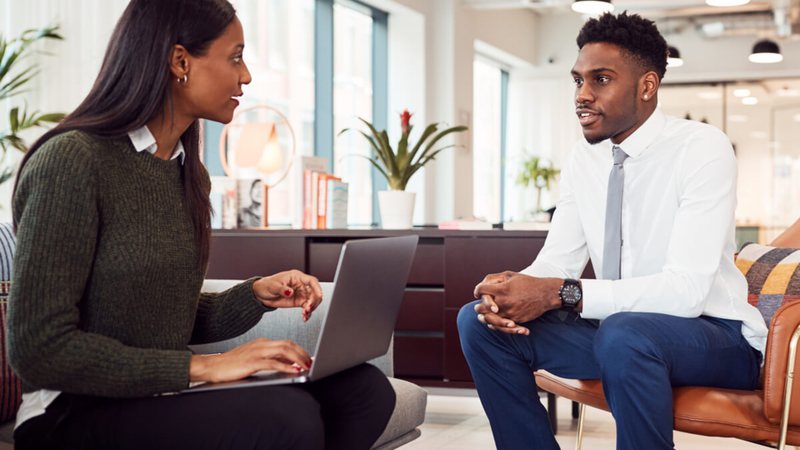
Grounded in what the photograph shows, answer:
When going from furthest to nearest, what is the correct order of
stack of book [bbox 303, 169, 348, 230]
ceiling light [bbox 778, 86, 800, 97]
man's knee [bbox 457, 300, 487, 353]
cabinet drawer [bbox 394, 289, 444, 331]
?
ceiling light [bbox 778, 86, 800, 97] < stack of book [bbox 303, 169, 348, 230] < cabinet drawer [bbox 394, 289, 444, 331] < man's knee [bbox 457, 300, 487, 353]

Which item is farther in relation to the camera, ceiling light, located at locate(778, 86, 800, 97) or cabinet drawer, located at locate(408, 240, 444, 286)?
ceiling light, located at locate(778, 86, 800, 97)

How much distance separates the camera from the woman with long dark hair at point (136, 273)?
4.40 feet

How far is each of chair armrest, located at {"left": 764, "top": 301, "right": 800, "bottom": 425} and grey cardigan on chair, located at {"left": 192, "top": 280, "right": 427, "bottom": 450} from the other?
2.54 feet

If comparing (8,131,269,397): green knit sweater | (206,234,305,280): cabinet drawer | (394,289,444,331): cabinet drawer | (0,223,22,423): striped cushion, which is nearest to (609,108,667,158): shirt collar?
(8,131,269,397): green knit sweater

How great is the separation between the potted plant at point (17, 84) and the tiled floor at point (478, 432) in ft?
6.44

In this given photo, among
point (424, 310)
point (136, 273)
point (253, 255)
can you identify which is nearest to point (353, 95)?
point (253, 255)

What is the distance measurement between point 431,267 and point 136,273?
2313 millimetres

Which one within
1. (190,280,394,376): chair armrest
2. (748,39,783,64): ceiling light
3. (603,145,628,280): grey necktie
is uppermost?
(748,39,783,64): ceiling light

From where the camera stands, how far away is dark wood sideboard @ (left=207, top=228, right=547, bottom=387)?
3.59 m

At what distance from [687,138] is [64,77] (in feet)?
10.4

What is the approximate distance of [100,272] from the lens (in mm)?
1420

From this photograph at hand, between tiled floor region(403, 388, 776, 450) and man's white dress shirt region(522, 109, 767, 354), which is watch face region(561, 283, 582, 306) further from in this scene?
tiled floor region(403, 388, 776, 450)

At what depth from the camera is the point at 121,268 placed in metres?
1.43

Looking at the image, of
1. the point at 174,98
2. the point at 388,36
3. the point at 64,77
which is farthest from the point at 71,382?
the point at 388,36
